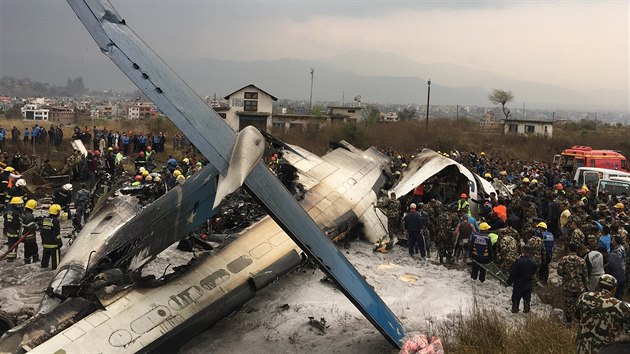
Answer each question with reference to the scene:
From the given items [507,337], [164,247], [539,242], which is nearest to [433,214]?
[539,242]

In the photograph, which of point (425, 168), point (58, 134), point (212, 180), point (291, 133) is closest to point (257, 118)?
point (291, 133)

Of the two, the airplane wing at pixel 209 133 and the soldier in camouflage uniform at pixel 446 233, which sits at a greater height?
the airplane wing at pixel 209 133

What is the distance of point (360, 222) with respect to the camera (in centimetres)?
1498

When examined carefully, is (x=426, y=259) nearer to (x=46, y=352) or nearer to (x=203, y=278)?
(x=203, y=278)

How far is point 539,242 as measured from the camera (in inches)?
430

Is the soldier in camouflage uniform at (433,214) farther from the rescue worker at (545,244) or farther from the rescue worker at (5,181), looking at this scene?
the rescue worker at (5,181)

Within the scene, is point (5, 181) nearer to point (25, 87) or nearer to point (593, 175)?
point (593, 175)

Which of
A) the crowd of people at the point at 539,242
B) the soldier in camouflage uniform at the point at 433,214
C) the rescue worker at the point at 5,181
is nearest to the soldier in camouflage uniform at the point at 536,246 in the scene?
the crowd of people at the point at 539,242

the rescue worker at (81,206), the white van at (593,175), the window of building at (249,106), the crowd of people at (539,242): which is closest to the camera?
the crowd of people at (539,242)

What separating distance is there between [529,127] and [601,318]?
172 feet

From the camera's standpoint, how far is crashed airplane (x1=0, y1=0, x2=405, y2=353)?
665 centimetres

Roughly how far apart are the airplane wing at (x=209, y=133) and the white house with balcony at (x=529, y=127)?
4991cm

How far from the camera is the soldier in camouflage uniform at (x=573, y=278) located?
30.7ft

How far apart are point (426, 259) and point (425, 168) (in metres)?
4.57
